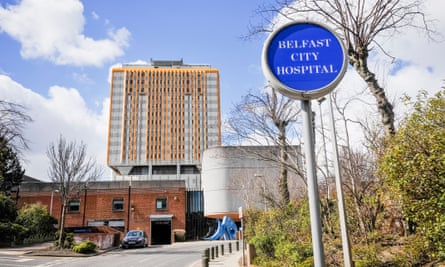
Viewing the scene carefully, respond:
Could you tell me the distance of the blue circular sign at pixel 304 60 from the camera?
2.56m

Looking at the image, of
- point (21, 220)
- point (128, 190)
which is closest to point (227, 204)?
point (128, 190)

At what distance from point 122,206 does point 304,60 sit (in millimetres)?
39002

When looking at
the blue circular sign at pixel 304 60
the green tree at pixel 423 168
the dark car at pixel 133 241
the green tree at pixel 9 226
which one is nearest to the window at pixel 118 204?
the green tree at pixel 9 226

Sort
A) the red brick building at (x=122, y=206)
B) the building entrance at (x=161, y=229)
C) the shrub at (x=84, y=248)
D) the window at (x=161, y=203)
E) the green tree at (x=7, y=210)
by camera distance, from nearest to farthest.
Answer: the shrub at (x=84, y=248)
the green tree at (x=7, y=210)
the red brick building at (x=122, y=206)
the building entrance at (x=161, y=229)
the window at (x=161, y=203)

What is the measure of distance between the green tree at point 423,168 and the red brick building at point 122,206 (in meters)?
34.2

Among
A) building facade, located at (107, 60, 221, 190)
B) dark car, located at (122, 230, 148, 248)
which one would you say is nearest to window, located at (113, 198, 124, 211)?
dark car, located at (122, 230, 148, 248)

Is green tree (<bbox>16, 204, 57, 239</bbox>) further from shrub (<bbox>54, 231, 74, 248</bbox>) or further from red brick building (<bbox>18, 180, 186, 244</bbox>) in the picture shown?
shrub (<bbox>54, 231, 74, 248</bbox>)

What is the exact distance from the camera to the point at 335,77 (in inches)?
101

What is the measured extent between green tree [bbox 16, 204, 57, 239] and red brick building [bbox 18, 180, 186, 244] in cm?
429

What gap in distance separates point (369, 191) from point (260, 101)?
7.66 metres

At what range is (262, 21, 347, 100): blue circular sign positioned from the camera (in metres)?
2.56

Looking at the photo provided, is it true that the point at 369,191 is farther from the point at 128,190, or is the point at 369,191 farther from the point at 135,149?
the point at 135,149

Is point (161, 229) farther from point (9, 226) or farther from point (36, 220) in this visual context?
point (9, 226)

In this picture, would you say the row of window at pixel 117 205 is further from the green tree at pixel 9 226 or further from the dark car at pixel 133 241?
the dark car at pixel 133 241
